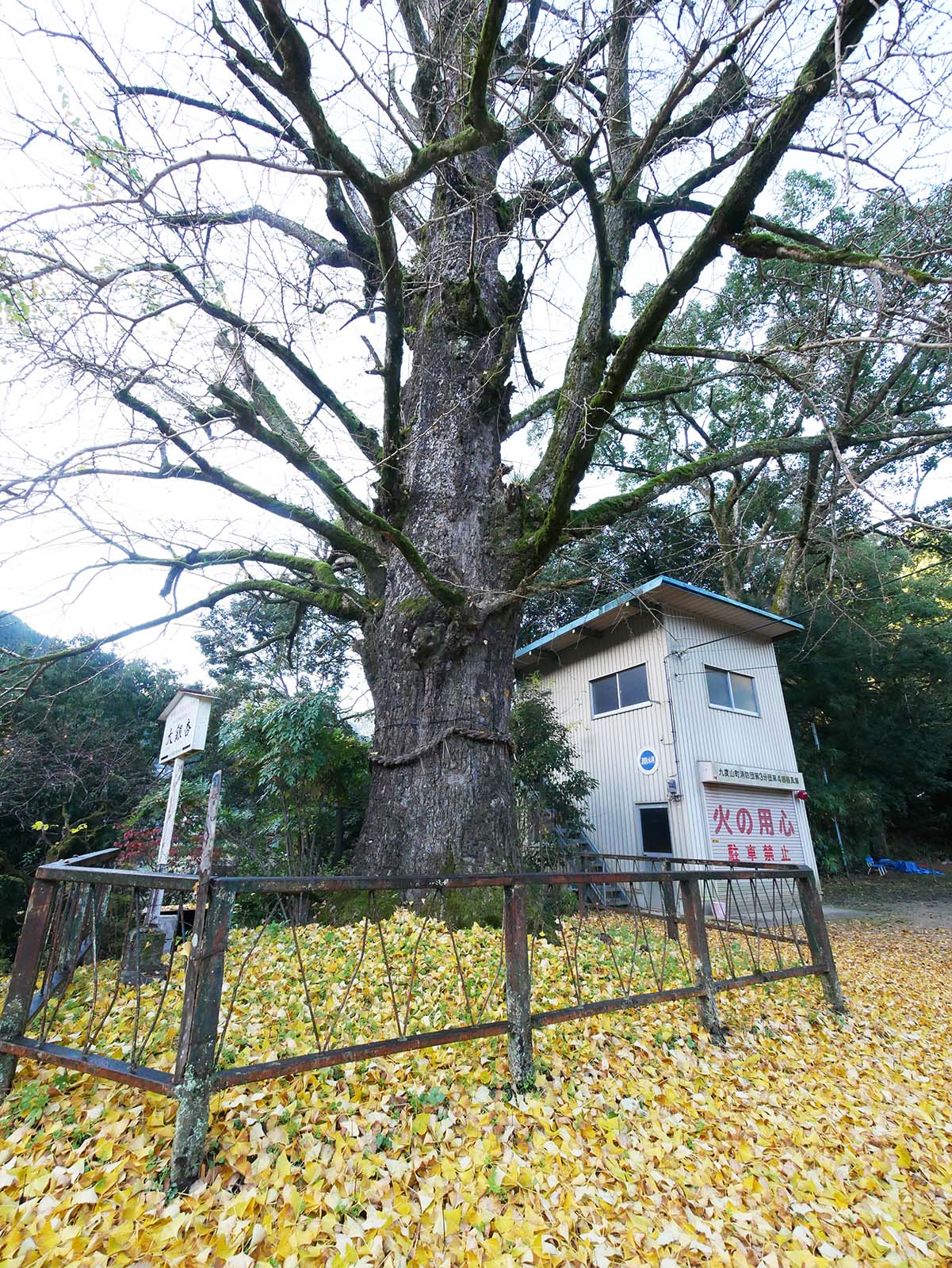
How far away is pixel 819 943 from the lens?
4125mm

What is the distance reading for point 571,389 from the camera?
5.19 meters

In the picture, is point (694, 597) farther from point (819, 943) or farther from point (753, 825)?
point (819, 943)

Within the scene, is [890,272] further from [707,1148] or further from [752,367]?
[707,1148]

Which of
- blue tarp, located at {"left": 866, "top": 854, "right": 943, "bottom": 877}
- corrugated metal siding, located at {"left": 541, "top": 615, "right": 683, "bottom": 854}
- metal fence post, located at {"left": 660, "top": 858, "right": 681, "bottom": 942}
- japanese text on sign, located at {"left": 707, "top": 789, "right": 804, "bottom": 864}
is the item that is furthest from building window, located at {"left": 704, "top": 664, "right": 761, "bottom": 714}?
blue tarp, located at {"left": 866, "top": 854, "right": 943, "bottom": 877}

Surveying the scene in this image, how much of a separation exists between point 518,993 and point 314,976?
1.46 meters

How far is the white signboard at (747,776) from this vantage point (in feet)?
33.9

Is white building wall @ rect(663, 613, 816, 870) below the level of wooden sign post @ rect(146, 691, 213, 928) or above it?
above

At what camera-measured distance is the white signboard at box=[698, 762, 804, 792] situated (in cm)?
1033

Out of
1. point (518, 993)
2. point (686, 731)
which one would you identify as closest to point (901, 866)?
point (686, 731)

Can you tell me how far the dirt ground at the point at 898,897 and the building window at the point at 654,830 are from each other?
3960mm

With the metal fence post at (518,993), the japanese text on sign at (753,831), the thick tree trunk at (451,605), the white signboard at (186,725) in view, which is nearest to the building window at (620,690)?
the japanese text on sign at (753,831)

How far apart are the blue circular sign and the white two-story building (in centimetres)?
2

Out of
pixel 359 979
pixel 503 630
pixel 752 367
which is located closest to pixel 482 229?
pixel 752 367

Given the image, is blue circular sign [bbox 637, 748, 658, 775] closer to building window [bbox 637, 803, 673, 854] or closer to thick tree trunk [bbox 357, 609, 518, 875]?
building window [bbox 637, 803, 673, 854]
